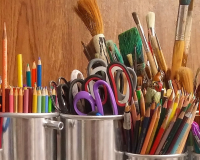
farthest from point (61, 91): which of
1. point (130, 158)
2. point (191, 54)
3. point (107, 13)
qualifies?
point (191, 54)

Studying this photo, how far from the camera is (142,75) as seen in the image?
0.53 m

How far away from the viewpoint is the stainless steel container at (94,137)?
1.46 ft

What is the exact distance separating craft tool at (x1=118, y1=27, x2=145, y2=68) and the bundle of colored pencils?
0.12 metres

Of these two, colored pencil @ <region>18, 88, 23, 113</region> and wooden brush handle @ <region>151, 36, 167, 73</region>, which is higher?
wooden brush handle @ <region>151, 36, 167, 73</region>

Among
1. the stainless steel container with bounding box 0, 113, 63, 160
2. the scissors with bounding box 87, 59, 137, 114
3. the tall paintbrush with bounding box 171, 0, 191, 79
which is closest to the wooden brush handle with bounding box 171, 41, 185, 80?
the tall paintbrush with bounding box 171, 0, 191, 79

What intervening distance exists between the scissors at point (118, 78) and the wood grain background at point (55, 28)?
0.18 m

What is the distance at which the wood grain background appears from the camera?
24.6 inches

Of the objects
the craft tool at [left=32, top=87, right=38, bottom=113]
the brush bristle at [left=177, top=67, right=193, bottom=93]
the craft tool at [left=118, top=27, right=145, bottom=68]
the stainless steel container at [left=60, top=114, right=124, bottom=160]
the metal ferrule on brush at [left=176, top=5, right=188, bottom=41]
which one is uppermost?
the metal ferrule on brush at [left=176, top=5, right=188, bottom=41]

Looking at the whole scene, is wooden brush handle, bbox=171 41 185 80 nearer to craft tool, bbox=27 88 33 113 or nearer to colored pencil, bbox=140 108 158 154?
A: colored pencil, bbox=140 108 158 154

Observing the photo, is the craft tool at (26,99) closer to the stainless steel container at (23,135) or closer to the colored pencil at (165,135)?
the stainless steel container at (23,135)

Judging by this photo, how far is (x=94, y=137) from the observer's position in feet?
1.46

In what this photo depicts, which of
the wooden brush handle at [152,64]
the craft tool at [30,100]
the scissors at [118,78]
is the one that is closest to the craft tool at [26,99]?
the craft tool at [30,100]

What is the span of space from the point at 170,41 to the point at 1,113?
A: 1.54 ft

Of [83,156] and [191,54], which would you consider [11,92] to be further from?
[191,54]
